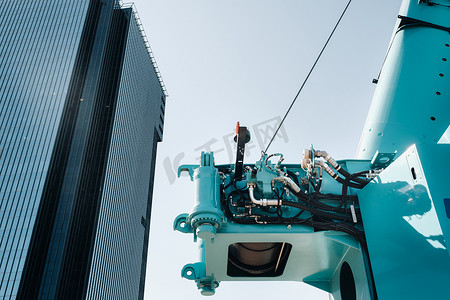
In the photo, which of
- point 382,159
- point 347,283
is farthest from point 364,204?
point 347,283

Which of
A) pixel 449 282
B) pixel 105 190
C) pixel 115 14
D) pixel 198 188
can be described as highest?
pixel 115 14

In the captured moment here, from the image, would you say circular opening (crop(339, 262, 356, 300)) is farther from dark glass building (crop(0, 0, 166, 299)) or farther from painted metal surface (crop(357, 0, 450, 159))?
dark glass building (crop(0, 0, 166, 299))

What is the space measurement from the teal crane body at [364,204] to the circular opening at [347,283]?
28mm

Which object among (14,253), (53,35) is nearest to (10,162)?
(14,253)

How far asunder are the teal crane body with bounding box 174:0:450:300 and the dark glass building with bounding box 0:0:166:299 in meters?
58.4

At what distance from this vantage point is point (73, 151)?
7206 cm

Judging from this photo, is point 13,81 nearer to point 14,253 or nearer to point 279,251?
point 14,253

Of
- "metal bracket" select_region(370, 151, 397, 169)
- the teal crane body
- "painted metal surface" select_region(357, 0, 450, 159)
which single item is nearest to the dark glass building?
the teal crane body

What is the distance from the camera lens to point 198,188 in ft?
24.0

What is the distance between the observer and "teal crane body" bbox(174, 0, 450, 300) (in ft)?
17.7

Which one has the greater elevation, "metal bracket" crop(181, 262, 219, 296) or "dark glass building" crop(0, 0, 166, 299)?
"dark glass building" crop(0, 0, 166, 299)

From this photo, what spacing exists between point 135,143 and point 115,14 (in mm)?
27254

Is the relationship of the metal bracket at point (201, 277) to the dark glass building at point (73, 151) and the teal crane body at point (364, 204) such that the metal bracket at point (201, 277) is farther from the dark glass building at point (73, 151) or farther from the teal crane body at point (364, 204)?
the dark glass building at point (73, 151)

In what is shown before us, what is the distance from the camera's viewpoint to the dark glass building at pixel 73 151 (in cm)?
6231
